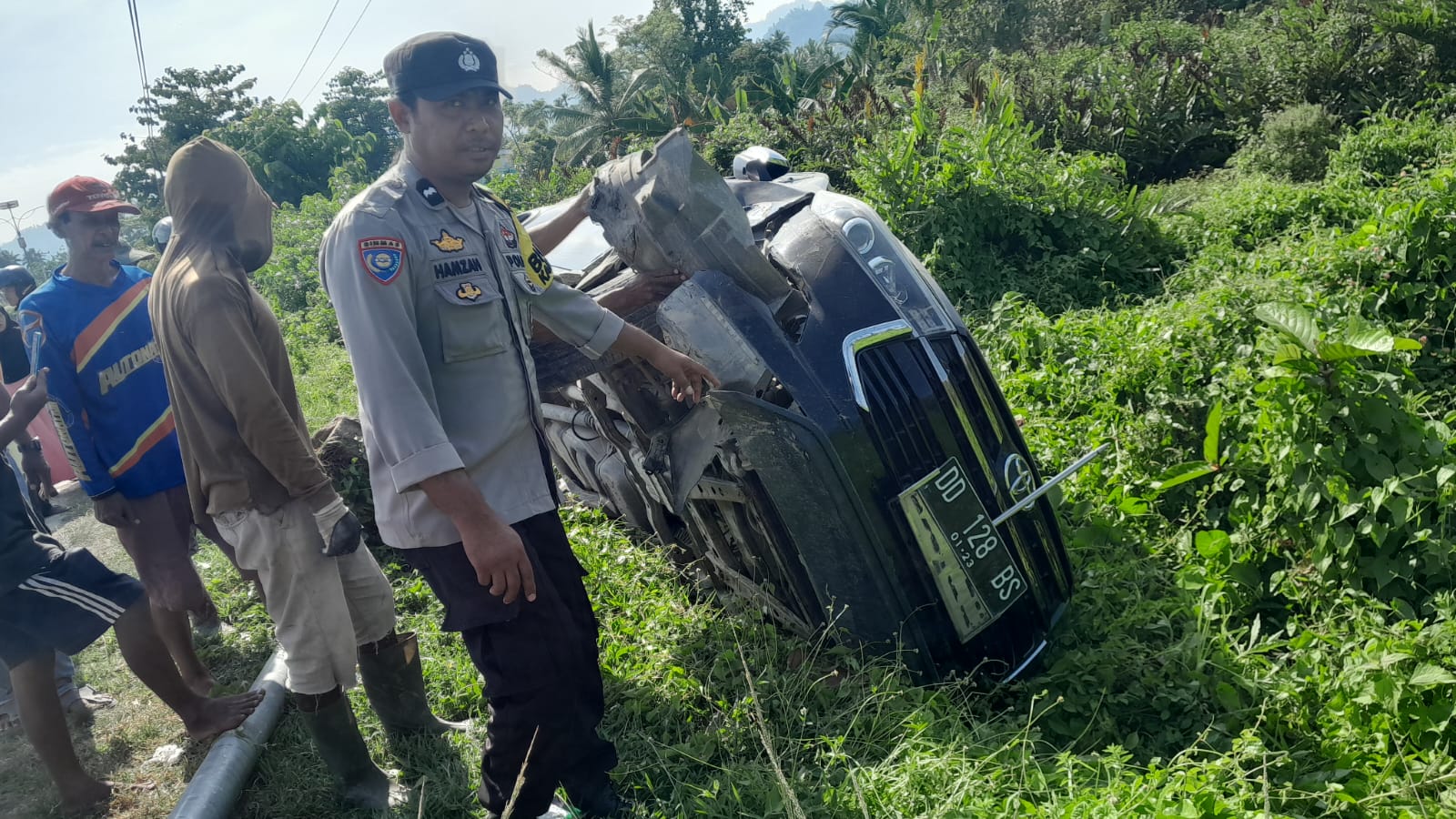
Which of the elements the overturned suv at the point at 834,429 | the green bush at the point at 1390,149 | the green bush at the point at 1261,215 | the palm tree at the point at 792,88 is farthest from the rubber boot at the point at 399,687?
the palm tree at the point at 792,88

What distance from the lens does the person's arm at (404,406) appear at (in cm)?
203

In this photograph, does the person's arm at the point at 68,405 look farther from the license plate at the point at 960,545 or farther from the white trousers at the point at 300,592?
the license plate at the point at 960,545

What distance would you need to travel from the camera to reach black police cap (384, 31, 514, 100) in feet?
7.16

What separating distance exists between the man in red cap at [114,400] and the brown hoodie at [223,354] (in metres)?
0.97

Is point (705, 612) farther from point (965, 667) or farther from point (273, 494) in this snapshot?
point (273, 494)

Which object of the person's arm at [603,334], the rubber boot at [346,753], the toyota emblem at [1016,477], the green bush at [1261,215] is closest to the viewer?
the person's arm at [603,334]

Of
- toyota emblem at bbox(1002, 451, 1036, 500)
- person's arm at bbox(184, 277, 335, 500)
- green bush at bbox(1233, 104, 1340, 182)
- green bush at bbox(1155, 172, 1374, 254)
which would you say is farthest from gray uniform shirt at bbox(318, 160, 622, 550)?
green bush at bbox(1233, 104, 1340, 182)

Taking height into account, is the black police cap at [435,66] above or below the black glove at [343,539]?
above

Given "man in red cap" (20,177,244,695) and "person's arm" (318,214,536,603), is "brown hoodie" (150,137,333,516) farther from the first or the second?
"man in red cap" (20,177,244,695)

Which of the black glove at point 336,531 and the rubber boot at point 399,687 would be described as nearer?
the black glove at point 336,531

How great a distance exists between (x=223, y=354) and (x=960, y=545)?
82.8 inches

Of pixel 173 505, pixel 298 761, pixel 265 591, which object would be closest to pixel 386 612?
pixel 265 591

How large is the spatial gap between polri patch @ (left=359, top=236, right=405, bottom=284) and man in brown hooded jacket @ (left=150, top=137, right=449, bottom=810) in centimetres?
80

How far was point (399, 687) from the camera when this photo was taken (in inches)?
123
